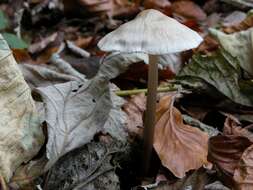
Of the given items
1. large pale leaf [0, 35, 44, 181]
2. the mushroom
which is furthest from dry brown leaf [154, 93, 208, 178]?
large pale leaf [0, 35, 44, 181]

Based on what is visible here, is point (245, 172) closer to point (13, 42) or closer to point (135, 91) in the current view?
point (135, 91)

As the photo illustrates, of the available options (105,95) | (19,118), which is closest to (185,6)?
(105,95)

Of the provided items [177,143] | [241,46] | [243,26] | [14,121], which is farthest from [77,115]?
[243,26]

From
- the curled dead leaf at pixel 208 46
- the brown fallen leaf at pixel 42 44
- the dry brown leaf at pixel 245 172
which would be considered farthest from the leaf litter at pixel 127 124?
the brown fallen leaf at pixel 42 44

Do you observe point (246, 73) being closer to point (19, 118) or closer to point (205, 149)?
point (205, 149)

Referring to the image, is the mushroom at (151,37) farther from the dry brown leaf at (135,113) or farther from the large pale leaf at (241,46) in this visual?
the large pale leaf at (241,46)

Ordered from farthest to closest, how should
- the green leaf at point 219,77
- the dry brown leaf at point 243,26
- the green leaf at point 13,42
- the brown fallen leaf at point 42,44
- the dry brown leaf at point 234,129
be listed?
the brown fallen leaf at point 42,44
the dry brown leaf at point 243,26
the green leaf at point 13,42
the green leaf at point 219,77
the dry brown leaf at point 234,129
